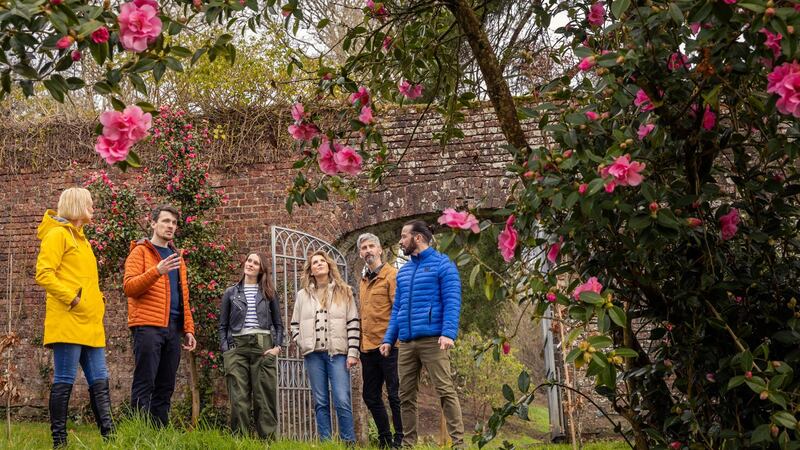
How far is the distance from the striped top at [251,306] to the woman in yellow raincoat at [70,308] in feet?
4.60

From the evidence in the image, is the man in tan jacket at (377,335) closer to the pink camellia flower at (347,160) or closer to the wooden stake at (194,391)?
the wooden stake at (194,391)

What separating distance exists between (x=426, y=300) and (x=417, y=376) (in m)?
0.57

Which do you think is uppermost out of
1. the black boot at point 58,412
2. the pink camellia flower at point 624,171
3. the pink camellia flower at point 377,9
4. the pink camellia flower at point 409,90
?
the pink camellia flower at point 377,9

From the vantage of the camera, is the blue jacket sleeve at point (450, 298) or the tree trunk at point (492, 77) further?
the blue jacket sleeve at point (450, 298)

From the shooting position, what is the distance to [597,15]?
2.87 meters

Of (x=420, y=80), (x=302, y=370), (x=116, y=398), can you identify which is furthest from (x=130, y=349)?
(x=420, y=80)

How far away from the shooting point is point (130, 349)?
8.74 meters

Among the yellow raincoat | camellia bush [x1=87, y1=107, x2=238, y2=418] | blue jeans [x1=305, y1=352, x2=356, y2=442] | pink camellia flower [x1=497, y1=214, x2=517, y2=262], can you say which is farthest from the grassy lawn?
camellia bush [x1=87, y1=107, x2=238, y2=418]

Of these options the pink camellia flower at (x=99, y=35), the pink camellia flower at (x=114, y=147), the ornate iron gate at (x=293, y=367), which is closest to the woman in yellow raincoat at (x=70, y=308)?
the ornate iron gate at (x=293, y=367)

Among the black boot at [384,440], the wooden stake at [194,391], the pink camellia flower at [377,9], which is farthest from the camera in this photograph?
the wooden stake at [194,391]

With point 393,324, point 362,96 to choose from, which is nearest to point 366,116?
point 362,96

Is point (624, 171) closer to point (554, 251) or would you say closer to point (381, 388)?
point (554, 251)

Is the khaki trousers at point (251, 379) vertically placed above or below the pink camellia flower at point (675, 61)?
below

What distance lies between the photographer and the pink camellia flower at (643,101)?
89.7 inches
